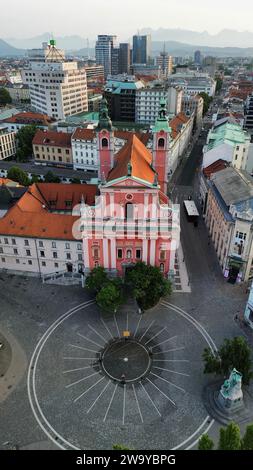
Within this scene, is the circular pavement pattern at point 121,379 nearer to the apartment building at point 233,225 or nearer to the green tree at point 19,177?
the apartment building at point 233,225

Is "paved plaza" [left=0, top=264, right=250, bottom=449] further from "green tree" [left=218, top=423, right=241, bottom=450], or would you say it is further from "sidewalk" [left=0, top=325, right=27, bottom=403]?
"green tree" [left=218, top=423, right=241, bottom=450]

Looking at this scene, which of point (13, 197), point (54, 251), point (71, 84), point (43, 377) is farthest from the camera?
point (71, 84)

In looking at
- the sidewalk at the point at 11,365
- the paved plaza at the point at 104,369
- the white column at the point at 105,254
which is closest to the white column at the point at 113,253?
the white column at the point at 105,254

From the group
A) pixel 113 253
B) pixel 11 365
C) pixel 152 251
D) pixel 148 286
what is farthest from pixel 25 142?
pixel 11 365

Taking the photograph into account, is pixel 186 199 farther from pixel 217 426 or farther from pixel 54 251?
pixel 217 426

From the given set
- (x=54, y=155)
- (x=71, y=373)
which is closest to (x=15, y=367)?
(x=71, y=373)

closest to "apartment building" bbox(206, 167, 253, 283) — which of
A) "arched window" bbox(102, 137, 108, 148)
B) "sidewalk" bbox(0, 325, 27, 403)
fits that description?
"arched window" bbox(102, 137, 108, 148)

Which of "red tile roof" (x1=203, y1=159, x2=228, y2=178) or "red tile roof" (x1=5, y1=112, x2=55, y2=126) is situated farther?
"red tile roof" (x1=5, y1=112, x2=55, y2=126)
